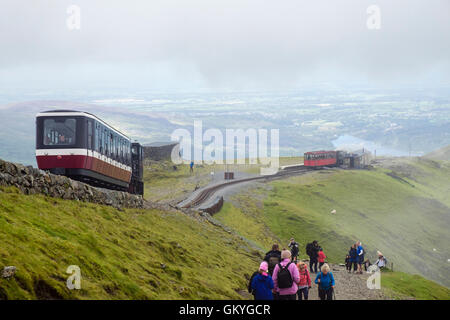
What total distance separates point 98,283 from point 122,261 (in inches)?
115

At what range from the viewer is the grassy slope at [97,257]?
37.2 feet

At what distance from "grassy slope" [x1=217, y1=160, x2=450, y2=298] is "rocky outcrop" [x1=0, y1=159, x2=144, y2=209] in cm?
2417

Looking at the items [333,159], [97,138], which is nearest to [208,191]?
[97,138]

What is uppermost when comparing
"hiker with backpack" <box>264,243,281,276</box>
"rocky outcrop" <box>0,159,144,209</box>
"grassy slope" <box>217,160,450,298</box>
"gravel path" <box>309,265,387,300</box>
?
"rocky outcrop" <box>0,159,144,209</box>

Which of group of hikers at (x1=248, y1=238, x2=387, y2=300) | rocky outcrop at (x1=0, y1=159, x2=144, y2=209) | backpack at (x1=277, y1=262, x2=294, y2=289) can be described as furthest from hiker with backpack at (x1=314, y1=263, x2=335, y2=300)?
rocky outcrop at (x1=0, y1=159, x2=144, y2=209)

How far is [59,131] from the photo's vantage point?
1057 inches

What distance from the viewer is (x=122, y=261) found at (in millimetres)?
15625

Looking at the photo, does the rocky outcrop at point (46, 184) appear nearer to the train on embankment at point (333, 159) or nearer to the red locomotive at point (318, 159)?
the red locomotive at point (318, 159)

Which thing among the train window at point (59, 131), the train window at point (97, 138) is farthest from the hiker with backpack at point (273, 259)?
the train window at point (97, 138)

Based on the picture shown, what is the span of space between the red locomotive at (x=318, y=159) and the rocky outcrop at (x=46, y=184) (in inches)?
3372

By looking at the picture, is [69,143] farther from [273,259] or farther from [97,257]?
[273,259]

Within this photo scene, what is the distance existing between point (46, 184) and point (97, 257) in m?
5.23

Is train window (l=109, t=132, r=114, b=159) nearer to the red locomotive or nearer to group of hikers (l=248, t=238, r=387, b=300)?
group of hikers (l=248, t=238, r=387, b=300)

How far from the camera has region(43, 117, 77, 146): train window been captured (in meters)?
26.7
